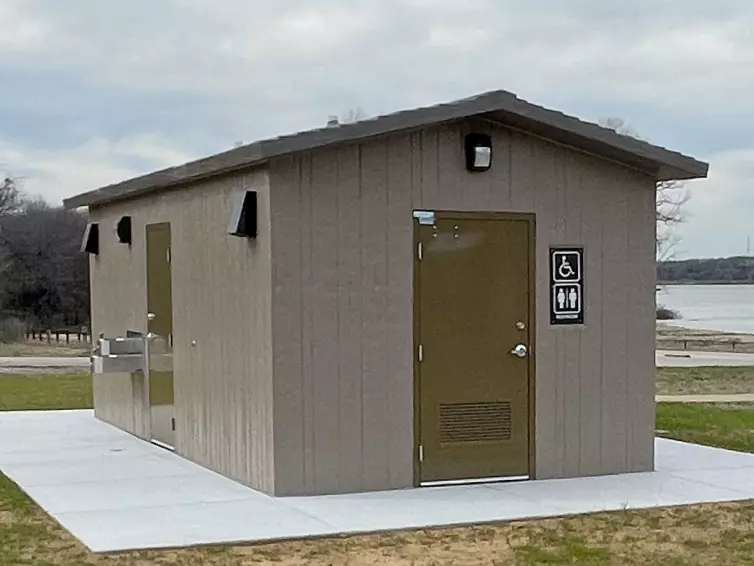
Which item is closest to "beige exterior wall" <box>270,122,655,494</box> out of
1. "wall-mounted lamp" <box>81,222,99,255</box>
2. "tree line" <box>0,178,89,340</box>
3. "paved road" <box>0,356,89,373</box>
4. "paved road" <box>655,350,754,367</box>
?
"wall-mounted lamp" <box>81,222,99,255</box>

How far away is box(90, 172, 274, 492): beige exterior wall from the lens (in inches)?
328

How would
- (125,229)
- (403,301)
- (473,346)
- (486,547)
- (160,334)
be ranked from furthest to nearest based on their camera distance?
(125,229) < (160,334) < (473,346) < (403,301) < (486,547)

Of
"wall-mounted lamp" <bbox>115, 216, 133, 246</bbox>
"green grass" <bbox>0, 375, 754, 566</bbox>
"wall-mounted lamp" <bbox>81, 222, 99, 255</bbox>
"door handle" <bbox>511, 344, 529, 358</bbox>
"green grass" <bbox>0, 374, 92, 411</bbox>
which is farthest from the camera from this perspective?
"green grass" <bbox>0, 374, 92, 411</bbox>

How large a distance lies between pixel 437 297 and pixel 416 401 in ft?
2.39

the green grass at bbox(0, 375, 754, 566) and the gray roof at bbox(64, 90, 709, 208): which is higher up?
the gray roof at bbox(64, 90, 709, 208)

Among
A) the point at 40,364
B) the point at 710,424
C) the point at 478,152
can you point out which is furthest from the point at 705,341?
the point at 478,152

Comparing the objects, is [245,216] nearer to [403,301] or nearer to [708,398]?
[403,301]

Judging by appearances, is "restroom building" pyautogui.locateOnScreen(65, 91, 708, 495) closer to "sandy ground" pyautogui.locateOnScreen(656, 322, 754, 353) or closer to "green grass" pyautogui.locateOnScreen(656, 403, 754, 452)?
"green grass" pyautogui.locateOnScreen(656, 403, 754, 452)

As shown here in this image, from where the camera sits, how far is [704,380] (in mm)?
19875

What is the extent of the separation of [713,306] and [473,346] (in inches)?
2113

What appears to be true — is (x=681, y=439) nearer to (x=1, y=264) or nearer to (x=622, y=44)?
(x=622, y=44)

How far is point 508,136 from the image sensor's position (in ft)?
28.6

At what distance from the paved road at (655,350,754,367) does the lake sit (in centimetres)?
1115

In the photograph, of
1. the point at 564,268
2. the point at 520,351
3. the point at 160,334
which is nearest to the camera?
the point at 520,351
